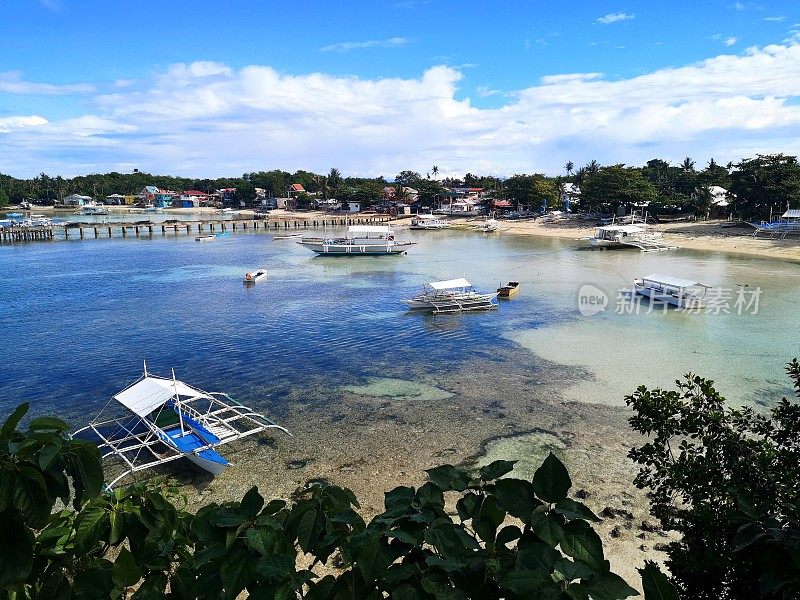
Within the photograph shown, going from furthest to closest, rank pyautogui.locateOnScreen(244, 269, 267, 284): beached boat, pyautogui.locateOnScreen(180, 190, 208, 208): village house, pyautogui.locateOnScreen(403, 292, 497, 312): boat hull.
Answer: pyautogui.locateOnScreen(180, 190, 208, 208): village house < pyautogui.locateOnScreen(244, 269, 267, 284): beached boat < pyautogui.locateOnScreen(403, 292, 497, 312): boat hull

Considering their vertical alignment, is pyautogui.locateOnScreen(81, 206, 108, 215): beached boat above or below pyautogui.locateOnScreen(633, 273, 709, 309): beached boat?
above

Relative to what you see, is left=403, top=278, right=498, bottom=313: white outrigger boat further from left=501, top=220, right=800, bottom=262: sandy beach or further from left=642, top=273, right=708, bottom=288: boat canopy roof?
left=501, top=220, right=800, bottom=262: sandy beach

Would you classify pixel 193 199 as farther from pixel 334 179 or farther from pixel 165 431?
pixel 165 431

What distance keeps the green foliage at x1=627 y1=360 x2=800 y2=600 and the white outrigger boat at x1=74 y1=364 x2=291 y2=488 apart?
36.0 ft

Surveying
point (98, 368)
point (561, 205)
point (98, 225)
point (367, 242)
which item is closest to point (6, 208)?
point (98, 225)

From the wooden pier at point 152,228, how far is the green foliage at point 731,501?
9087 centimetres

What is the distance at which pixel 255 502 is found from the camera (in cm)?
289

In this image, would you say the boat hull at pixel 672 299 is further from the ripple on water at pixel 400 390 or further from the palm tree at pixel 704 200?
the palm tree at pixel 704 200

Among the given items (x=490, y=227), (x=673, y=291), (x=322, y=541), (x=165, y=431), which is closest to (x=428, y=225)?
(x=490, y=227)

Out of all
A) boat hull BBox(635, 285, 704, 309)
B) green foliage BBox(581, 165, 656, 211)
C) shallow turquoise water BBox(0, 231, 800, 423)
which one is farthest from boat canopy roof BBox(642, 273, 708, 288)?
green foliage BBox(581, 165, 656, 211)

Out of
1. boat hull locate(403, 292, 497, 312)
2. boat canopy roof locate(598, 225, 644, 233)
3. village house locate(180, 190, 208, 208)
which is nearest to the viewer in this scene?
boat hull locate(403, 292, 497, 312)

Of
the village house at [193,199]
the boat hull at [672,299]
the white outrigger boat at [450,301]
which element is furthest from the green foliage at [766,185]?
the village house at [193,199]

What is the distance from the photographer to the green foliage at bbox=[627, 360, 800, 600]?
3.09 metres

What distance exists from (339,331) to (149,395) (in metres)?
13.2
